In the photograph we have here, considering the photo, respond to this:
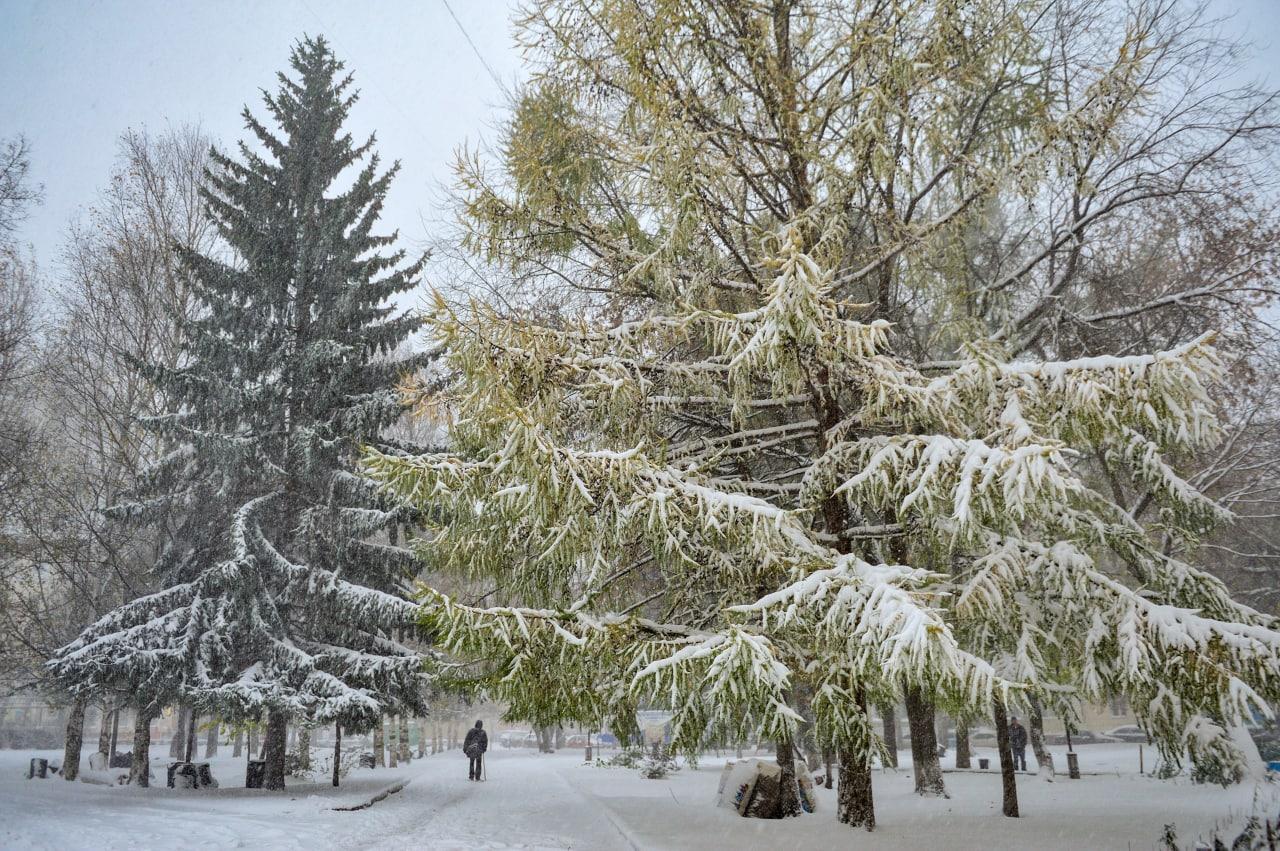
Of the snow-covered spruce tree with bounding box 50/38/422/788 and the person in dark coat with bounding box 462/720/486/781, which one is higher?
the snow-covered spruce tree with bounding box 50/38/422/788

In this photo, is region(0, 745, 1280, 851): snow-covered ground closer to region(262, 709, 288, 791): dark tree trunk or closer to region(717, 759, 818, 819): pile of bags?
region(717, 759, 818, 819): pile of bags

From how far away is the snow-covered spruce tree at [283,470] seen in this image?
12.7 metres

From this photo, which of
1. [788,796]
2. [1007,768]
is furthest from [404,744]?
[1007,768]

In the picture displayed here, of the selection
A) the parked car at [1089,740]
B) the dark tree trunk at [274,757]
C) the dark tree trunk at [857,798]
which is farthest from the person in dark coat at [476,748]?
the parked car at [1089,740]

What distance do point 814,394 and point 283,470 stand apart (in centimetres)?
1131

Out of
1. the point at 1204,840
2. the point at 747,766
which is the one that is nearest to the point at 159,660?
the point at 747,766

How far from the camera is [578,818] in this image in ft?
33.9

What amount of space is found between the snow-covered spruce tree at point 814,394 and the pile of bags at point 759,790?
7.45 ft

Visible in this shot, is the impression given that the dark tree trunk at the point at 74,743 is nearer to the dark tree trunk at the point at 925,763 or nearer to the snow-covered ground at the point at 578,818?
the snow-covered ground at the point at 578,818

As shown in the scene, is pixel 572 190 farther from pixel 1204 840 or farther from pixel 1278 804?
pixel 1278 804

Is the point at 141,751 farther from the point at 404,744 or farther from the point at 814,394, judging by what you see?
the point at 404,744

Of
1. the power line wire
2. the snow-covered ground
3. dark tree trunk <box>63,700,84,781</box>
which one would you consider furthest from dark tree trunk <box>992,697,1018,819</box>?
dark tree trunk <box>63,700,84,781</box>

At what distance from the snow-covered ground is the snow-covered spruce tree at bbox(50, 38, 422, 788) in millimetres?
1923

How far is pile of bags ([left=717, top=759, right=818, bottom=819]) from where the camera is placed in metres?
9.69
